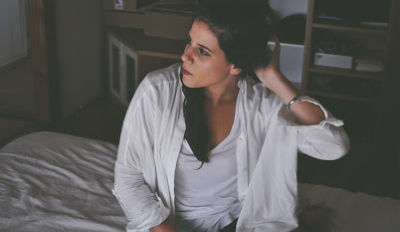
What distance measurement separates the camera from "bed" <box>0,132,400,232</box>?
1552 mm

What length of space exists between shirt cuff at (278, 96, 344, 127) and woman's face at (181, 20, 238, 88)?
0.60 feet

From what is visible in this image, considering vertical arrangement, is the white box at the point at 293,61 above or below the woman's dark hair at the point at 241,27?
below

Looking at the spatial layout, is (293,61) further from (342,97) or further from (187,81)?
(187,81)

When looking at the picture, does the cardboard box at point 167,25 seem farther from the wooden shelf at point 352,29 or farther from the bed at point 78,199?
the bed at point 78,199

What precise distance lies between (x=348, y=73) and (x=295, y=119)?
221 cm

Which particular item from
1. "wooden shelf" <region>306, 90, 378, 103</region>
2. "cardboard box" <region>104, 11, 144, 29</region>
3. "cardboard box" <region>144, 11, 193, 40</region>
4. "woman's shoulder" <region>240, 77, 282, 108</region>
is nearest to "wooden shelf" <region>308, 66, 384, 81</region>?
"wooden shelf" <region>306, 90, 378, 103</region>

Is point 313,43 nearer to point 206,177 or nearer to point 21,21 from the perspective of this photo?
point 206,177

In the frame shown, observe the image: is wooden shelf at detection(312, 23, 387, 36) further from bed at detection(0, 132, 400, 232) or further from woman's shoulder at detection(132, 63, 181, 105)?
woman's shoulder at detection(132, 63, 181, 105)

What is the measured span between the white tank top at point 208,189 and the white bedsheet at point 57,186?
20cm

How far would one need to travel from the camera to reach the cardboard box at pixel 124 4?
397cm

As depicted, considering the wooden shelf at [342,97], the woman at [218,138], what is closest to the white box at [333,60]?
the wooden shelf at [342,97]

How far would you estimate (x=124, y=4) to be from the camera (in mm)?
4000

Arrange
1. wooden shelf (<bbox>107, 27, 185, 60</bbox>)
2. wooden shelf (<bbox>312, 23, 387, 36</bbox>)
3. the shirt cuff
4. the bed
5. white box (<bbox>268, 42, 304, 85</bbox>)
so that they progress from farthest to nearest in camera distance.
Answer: white box (<bbox>268, 42, 304, 85</bbox>)
wooden shelf (<bbox>107, 27, 185, 60</bbox>)
wooden shelf (<bbox>312, 23, 387, 36</bbox>)
the bed
the shirt cuff

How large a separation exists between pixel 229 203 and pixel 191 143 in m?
0.22
